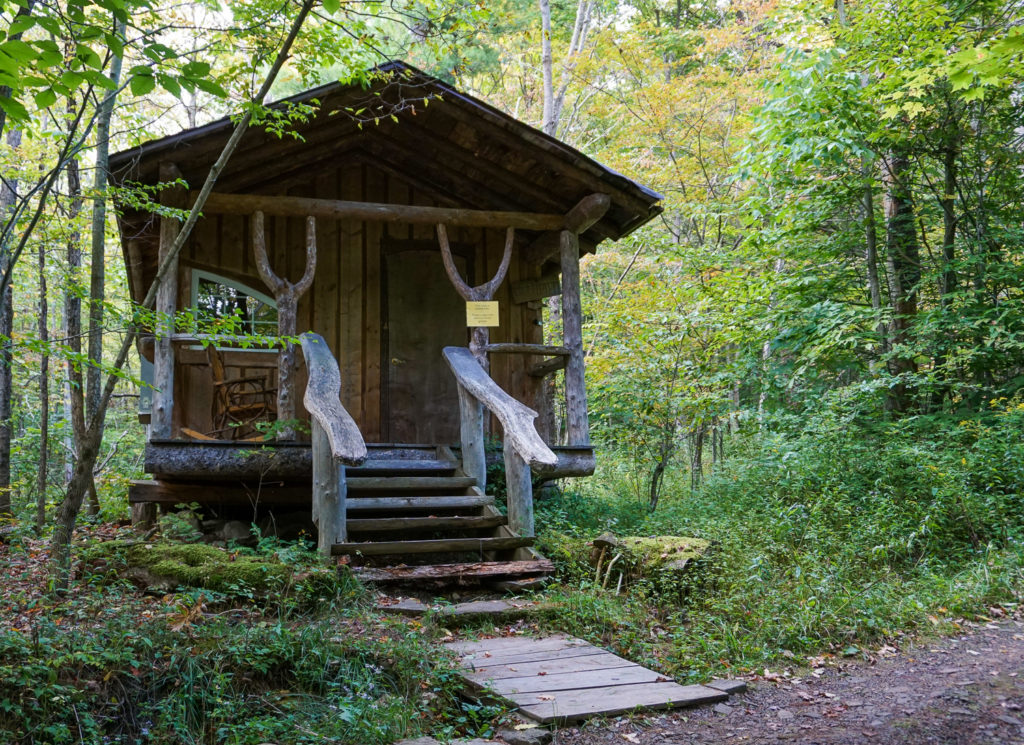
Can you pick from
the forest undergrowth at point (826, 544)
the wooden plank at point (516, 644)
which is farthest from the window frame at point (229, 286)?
the wooden plank at point (516, 644)

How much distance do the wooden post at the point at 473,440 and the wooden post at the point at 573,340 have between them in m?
1.57

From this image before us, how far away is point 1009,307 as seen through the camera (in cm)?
784

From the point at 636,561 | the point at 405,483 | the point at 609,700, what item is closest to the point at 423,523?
the point at 405,483

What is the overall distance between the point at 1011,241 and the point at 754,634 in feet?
21.7

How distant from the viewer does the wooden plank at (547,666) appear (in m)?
3.67

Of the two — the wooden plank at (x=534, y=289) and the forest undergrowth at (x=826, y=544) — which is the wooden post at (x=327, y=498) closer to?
the forest undergrowth at (x=826, y=544)

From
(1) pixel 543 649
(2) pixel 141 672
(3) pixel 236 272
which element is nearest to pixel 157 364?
(3) pixel 236 272

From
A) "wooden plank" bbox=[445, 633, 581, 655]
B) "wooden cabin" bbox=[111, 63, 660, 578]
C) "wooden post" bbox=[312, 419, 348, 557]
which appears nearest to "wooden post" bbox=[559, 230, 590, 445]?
"wooden cabin" bbox=[111, 63, 660, 578]

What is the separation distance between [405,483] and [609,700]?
3396 millimetres

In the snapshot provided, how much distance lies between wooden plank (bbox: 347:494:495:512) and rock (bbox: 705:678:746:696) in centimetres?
281

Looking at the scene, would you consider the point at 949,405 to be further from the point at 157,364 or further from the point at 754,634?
the point at 157,364

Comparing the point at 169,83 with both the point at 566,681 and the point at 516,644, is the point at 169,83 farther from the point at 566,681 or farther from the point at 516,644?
the point at 516,644

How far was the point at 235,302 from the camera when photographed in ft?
30.7

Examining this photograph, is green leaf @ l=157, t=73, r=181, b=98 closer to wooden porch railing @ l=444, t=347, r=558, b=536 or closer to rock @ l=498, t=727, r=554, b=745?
rock @ l=498, t=727, r=554, b=745
